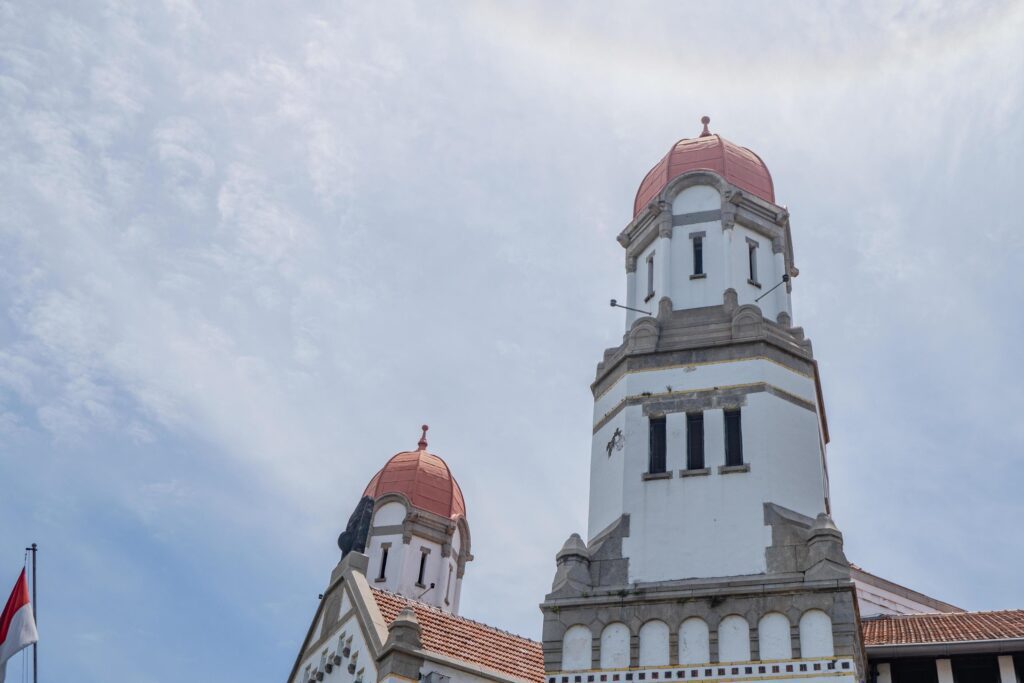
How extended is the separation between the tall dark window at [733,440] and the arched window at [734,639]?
12.5 feet

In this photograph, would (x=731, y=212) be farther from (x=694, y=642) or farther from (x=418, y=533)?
(x=418, y=533)

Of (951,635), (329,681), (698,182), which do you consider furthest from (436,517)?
(951,635)

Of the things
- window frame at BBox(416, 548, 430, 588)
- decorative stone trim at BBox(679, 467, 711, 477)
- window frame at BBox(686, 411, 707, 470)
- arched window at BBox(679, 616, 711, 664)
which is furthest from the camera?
window frame at BBox(416, 548, 430, 588)

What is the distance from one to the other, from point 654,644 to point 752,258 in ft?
37.0

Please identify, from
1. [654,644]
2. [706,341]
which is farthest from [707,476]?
[654,644]

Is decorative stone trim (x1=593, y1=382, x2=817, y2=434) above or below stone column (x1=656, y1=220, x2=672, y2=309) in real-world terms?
below

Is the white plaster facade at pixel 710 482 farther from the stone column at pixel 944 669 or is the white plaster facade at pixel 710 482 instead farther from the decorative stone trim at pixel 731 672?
the stone column at pixel 944 669

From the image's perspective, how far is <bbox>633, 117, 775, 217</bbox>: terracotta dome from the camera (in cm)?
3145

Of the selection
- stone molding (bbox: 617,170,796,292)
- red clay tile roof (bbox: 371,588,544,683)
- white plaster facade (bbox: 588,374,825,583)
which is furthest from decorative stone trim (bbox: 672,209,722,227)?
red clay tile roof (bbox: 371,588,544,683)

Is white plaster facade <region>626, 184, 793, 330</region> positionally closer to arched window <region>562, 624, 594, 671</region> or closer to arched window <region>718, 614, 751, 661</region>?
arched window <region>718, 614, 751, 661</region>

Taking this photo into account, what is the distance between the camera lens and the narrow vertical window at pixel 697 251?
2988 centimetres

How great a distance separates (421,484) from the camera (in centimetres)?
4434

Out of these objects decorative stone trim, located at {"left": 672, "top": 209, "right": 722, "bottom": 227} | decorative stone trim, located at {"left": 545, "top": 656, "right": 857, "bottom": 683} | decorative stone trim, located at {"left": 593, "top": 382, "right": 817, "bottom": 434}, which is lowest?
decorative stone trim, located at {"left": 545, "top": 656, "right": 857, "bottom": 683}

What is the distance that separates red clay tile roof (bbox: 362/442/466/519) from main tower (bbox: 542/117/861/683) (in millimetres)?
16293
